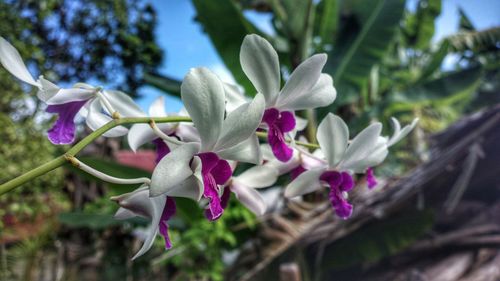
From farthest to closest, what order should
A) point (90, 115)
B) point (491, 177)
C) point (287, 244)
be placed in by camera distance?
point (491, 177)
point (287, 244)
point (90, 115)

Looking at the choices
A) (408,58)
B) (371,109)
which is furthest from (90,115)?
(408,58)

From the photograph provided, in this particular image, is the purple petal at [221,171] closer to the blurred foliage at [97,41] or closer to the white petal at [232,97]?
the white petal at [232,97]

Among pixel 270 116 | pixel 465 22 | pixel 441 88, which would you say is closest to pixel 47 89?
pixel 270 116

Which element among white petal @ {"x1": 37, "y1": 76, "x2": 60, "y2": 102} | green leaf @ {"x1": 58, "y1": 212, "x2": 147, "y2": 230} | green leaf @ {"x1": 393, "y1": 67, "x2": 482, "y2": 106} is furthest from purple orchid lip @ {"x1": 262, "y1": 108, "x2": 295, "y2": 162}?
green leaf @ {"x1": 393, "y1": 67, "x2": 482, "y2": 106}

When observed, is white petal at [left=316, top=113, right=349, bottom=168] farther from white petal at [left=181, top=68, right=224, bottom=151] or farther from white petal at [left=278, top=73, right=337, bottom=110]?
white petal at [left=181, top=68, right=224, bottom=151]

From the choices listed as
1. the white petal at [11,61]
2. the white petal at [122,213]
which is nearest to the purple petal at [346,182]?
the white petal at [122,213]

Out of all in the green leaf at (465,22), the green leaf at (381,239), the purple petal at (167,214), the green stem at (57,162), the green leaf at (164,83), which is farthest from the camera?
the green leaf at (465,22)

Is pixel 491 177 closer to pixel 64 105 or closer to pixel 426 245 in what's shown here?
pixel 426 245
